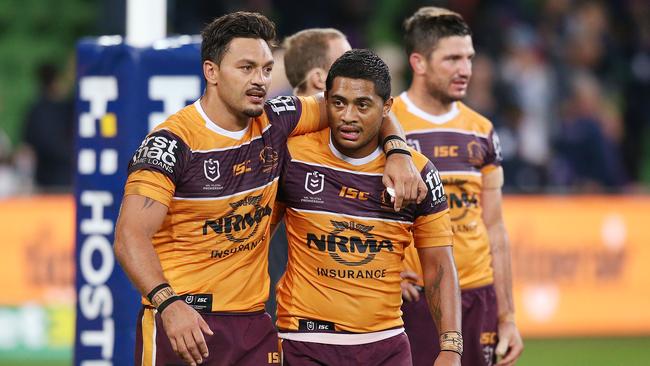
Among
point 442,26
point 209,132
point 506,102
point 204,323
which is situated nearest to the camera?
point 204,323

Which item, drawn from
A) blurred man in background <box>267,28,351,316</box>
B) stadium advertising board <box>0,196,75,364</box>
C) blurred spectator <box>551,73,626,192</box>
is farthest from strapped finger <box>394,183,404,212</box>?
blurred spectator <box>551,73,626,192</box>

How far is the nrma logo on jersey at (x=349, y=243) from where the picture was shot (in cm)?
603

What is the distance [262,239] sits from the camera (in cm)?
600

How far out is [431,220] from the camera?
6070 millimetres

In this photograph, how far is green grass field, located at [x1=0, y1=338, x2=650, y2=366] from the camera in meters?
11.9

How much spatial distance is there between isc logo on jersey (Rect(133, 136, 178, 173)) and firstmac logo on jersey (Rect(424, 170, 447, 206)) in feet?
4.18

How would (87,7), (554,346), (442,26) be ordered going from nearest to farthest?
1. (442,26)
2. (554,346)
3. (87,7)

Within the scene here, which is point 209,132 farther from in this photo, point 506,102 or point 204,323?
point 506,102

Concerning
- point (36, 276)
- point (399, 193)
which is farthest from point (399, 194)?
point (36, 276)

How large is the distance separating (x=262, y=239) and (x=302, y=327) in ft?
1.54

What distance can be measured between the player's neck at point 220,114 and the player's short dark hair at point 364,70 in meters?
0.49

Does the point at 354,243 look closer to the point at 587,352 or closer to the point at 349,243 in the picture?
the point at 349,243

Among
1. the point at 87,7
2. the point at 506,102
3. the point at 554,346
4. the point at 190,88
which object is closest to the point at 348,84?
the point at 190,88

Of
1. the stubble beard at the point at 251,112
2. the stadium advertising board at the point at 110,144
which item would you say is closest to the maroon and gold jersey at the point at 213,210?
the stubble beard at the point at 251,112
